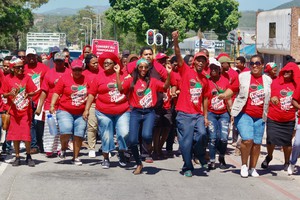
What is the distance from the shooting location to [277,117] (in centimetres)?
1240

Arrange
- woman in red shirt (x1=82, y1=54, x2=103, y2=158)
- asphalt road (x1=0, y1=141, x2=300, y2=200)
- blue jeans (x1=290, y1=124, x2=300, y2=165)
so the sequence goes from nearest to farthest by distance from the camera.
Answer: asphalt road (x1=0, y1=141, x2=300, y2=200) < blue jeans (x1=290, y1=124, x2=300, y2=165) < woman in red shirt (x1=82, y1=54, x2=103, y2=158)

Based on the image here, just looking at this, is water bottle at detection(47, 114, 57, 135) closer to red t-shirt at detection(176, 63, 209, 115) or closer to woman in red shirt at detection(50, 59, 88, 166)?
woman in red shirt at detection(50, 59, 88, 166)

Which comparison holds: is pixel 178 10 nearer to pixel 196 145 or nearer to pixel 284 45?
pixel 284 45

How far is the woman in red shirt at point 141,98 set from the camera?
1191 centimetres

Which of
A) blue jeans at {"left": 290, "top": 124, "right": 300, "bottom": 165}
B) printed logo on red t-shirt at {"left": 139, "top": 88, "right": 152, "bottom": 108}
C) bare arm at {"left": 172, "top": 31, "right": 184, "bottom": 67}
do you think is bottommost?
blue jeans at {"left": 290, "top": 124, "right": 300, "bottom": 165}

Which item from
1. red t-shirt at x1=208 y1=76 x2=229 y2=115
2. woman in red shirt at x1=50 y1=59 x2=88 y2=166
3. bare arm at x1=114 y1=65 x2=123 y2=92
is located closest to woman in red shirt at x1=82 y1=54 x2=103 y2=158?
woman in red shirt at x1=50 y1=59 x2=88 y2=166

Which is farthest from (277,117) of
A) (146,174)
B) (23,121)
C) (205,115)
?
(23,121)

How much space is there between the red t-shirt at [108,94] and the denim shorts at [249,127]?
6.30 ft

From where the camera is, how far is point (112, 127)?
40.4ft

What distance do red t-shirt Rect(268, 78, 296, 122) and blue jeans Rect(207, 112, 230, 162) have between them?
83 cm

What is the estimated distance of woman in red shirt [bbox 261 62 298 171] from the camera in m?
12.3

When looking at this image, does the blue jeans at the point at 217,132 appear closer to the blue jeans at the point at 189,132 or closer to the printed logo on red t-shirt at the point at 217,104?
the printed logo on red t-shirt at the point at 217,104

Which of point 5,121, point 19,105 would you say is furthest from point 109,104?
point 5,121

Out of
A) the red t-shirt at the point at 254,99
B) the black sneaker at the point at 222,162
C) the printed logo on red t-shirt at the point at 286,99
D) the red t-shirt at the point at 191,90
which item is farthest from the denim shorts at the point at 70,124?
the printed logo on red t-shirt at the point at 286,99
